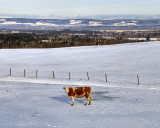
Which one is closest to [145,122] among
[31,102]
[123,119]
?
[123,119]

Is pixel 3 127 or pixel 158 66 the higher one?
pixel 3 127

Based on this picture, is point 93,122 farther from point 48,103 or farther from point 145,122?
point 48,103

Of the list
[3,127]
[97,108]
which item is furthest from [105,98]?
[3,127]

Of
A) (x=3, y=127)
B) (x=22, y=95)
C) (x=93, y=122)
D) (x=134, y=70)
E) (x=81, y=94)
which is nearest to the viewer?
(x=3, y=127)

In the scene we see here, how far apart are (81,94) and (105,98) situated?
250 inches

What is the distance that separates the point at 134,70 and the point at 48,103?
40426 mm

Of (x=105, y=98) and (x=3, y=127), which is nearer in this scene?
(x=3, y=127)

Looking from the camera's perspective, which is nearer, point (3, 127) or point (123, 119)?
point (3, 127)

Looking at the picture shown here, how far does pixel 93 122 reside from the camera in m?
18.3

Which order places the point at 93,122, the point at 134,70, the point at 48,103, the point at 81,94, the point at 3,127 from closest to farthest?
the point at 3,127, the point at 93,122, the point at 81,94, the point at 48,103, the point at 134,70

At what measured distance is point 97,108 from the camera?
2223cm

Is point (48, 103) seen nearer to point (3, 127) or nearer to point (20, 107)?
point (20, 107)

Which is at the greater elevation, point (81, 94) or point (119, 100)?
point (81, 94)

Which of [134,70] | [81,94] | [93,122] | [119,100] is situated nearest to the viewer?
[93,122]
